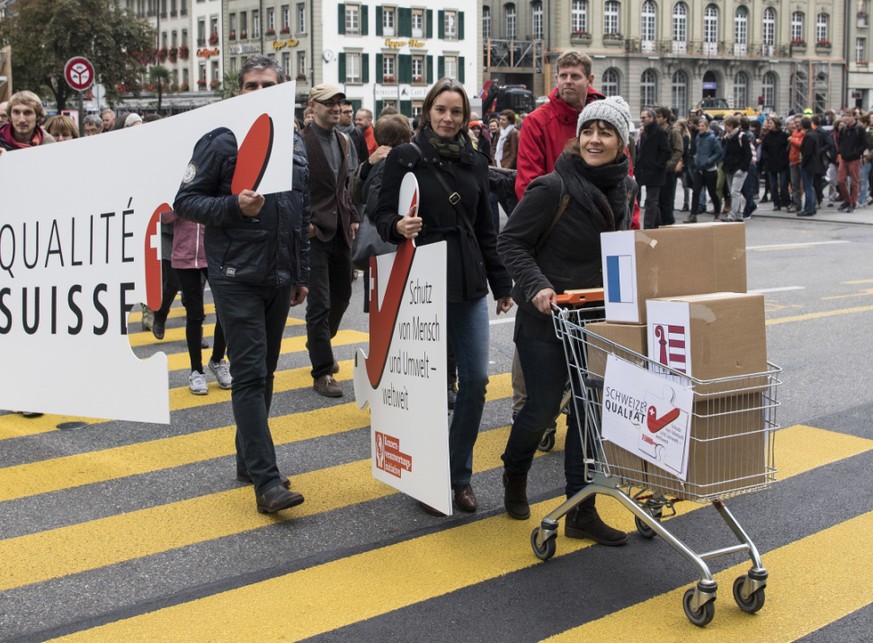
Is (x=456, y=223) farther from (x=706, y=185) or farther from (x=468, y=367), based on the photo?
(x=706, y=185)

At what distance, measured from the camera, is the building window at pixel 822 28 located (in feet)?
294

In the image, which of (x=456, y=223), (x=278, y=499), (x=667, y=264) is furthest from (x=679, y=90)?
(x=667, y=264)

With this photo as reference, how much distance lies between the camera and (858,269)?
574 inches

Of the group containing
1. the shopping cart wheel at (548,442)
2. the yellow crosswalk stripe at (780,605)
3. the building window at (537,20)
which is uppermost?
the building window at (537,20)

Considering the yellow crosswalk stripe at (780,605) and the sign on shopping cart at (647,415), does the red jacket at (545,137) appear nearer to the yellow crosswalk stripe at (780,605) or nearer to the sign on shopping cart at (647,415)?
the sign on shopping cart at (647,415)

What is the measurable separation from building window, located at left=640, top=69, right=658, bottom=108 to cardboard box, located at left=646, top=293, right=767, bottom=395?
81.7 meters

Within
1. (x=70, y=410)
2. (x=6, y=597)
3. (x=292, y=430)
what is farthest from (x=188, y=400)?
(x=6, y=597)

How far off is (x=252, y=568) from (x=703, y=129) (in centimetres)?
1749

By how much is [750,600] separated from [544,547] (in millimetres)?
908

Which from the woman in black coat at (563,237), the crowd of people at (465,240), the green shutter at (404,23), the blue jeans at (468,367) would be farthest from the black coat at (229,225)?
Result: the green shutter at (404,23)

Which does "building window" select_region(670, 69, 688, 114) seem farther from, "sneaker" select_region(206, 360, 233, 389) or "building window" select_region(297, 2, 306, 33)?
"sneaker" select_region(206, 360, 233, 389)

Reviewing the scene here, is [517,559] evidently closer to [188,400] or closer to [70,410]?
[70,410]

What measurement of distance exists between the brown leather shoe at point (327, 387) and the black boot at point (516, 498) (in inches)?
110

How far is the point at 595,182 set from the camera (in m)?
4.77
